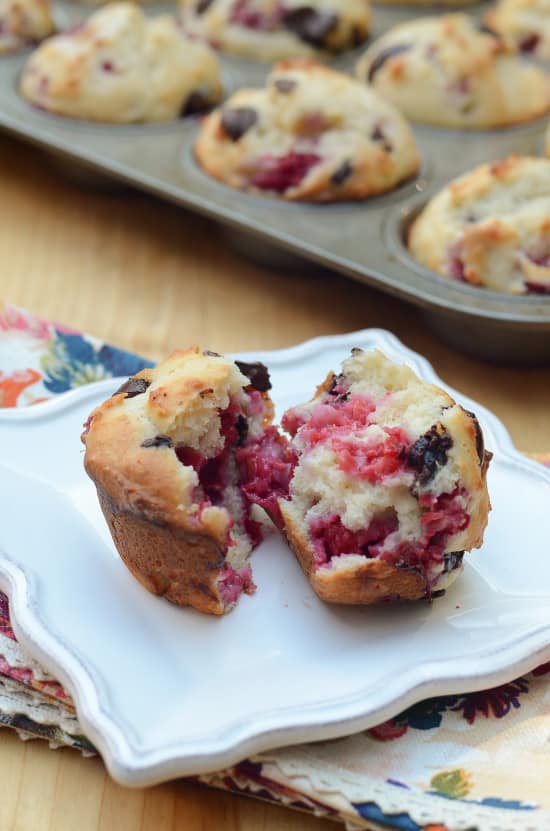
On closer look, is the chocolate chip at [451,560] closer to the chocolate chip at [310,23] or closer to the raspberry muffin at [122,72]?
the raspberry muffin at [122,72]

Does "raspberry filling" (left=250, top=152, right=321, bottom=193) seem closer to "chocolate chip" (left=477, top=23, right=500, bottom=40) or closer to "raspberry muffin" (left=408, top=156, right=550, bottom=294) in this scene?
"raspberry muffin" (left=408, top=156, right=550, bottom=294)

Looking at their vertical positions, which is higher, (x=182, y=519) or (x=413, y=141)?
(x=182, y=519)

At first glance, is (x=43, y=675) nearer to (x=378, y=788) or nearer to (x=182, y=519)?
(x=182, y=519)

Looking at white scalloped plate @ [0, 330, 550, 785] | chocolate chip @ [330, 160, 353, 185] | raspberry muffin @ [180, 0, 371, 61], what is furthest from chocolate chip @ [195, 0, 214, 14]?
white scalloped plate @ [0, 330, 550, 785]

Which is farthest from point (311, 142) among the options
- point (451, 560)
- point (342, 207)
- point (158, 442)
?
point (451, 560)

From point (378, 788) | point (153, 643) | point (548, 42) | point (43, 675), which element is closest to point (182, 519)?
point (153, 643)

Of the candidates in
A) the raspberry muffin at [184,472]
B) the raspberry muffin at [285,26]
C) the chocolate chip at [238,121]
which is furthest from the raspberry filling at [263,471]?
the raspberry muffin at [285,26]
